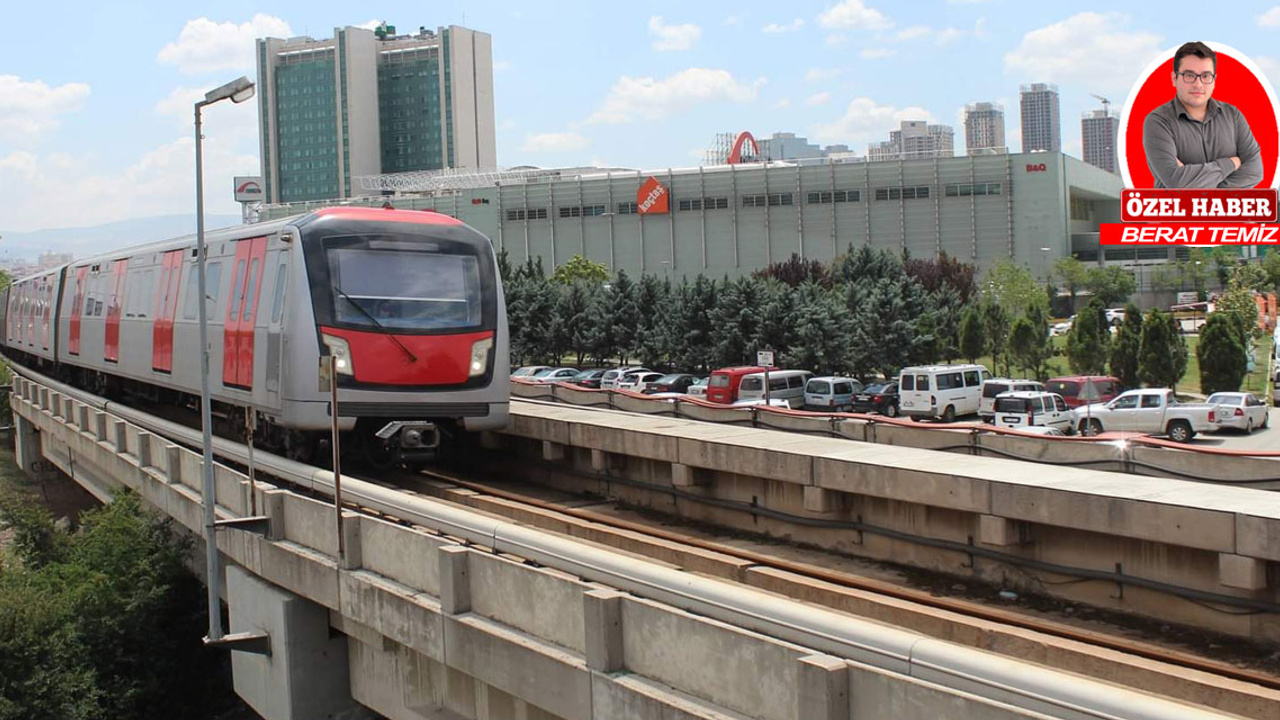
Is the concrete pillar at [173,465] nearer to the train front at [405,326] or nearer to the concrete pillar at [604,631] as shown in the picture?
the train front at [405,326]

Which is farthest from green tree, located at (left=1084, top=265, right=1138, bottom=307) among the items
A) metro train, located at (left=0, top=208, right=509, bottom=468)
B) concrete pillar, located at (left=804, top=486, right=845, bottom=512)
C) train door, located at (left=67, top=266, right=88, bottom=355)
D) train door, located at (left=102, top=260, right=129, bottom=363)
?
concrete pillar, located at (left=804, top=486, right=845, bottom=512)

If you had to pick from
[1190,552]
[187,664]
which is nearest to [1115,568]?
[1190,552]

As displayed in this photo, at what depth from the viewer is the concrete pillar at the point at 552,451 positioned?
1717 cm

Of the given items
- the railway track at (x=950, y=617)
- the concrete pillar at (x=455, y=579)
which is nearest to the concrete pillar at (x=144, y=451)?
the railway track at (x=950, y=617)

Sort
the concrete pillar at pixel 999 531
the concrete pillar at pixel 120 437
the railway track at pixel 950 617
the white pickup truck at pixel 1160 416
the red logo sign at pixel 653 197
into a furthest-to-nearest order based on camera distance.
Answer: the red logo sign at pixel 653 197
the white pickup truck at pixel 1160 416
the concrete pillar at pixel 120 437
the concrete pillar at pixel 999 531
the railway track at pixel 950 617

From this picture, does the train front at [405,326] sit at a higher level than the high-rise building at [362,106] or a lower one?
lower

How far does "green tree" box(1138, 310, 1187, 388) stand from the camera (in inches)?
1599

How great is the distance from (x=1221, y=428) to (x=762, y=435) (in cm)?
2352

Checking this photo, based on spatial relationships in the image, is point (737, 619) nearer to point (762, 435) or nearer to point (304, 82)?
point (762, 435)

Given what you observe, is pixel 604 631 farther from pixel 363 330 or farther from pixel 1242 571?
pixel 363 330

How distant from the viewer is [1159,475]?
39.6 feet

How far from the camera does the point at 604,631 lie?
26.6 feet

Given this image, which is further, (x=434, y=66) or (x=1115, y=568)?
(x=434, y=66)

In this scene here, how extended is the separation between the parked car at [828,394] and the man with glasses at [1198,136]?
13.4 meters
